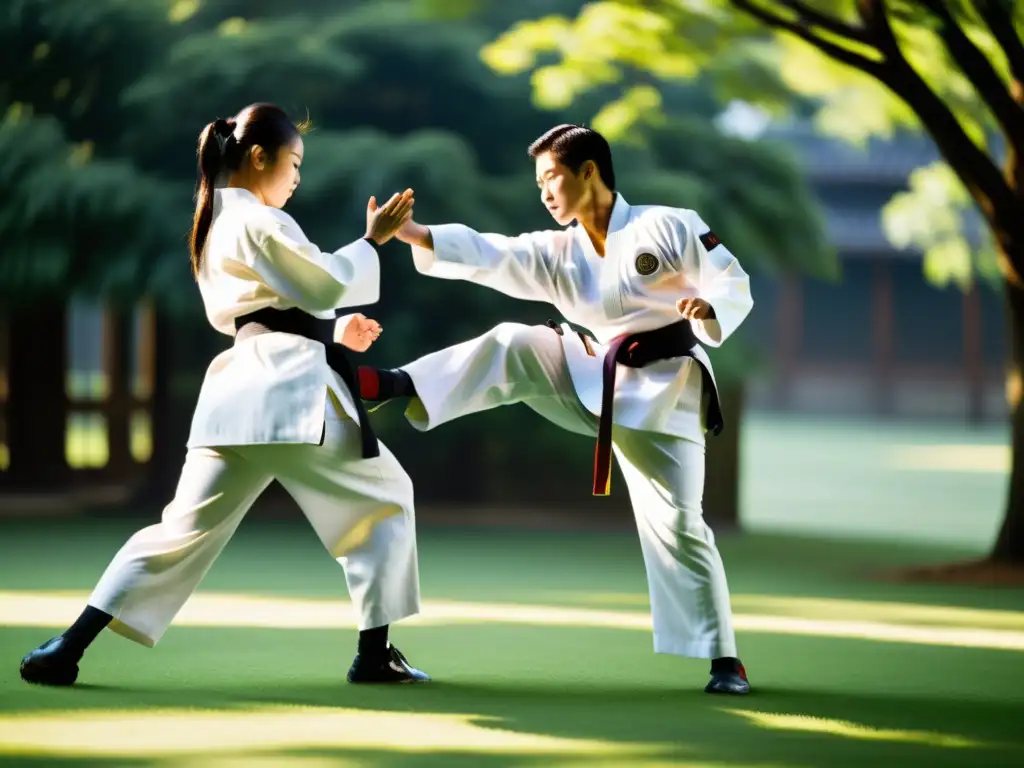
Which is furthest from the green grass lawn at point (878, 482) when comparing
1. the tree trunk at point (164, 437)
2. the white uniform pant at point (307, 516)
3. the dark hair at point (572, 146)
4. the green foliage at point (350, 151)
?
the white uniform pant at point (307, 516)

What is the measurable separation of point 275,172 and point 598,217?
862mm

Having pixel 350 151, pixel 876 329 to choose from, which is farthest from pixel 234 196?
pixel 876 329

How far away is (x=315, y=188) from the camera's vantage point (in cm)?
848

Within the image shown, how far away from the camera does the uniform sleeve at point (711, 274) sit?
394cm

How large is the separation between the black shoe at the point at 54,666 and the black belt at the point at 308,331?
2.86 ft

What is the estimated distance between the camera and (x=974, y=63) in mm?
6668

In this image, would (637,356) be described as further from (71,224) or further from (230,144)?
(71,224)

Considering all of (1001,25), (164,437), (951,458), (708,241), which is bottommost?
(951,458)

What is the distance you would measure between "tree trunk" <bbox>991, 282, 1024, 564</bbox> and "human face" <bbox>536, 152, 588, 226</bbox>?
362 centimetres

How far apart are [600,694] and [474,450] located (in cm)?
574

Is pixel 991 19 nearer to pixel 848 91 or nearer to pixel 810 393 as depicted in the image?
pixel 848 91

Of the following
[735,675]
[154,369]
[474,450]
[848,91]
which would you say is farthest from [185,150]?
[735,675]

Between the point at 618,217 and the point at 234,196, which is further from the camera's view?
the point at 618,217

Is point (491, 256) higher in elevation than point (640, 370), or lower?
higher
